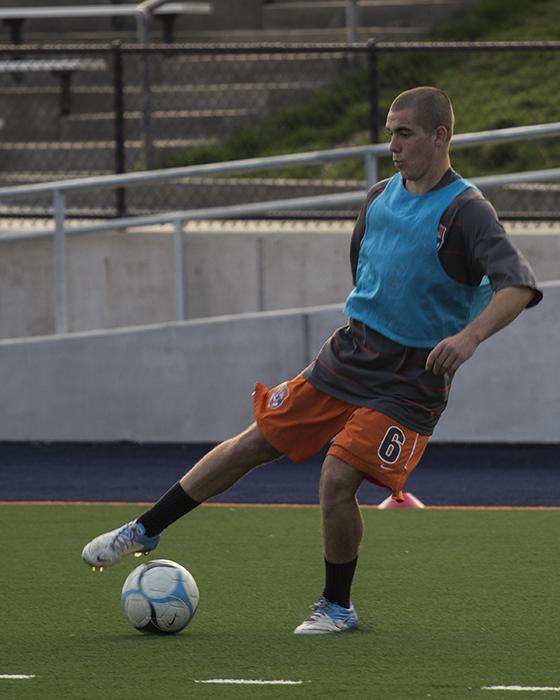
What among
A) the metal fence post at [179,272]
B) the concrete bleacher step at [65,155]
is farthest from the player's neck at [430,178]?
the concrete bleacher step at [65,155]

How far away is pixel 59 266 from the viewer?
11.6 meters

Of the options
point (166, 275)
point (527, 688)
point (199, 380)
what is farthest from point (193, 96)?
point (527, 688)

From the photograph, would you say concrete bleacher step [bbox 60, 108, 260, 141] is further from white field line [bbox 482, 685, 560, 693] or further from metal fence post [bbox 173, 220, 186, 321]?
white field line [bbox 482, 685, 560, 693]

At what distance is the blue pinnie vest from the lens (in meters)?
5.75

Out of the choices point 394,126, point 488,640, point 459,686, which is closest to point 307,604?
point 488,640

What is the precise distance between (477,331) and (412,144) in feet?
2.30

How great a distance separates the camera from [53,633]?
5.98m

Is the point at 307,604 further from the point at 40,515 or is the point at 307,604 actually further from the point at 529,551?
the point at 40,515

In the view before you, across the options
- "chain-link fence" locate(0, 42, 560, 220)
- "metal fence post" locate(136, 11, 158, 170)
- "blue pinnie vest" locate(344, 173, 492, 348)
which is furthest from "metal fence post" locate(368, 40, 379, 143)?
"blue pinnie vest" locate(344, 173, 492, 348)

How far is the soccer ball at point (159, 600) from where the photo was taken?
19.4 feet

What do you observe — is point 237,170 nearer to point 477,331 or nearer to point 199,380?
point 199,380

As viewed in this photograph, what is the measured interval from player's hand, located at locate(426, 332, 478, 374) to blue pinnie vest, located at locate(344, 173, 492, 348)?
0.33 metres

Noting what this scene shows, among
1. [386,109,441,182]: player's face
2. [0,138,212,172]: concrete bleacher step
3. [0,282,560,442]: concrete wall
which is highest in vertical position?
[0,138,212,172]: concrete bleacher step

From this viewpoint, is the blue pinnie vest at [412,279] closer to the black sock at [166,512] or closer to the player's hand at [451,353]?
the player's hand at [451,353]
